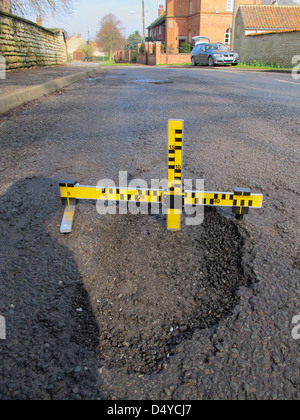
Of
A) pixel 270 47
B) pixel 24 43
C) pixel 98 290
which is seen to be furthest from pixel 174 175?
pixel 270 47

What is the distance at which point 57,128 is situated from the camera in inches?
208

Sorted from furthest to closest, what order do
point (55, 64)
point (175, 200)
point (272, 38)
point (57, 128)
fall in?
point (272, 38), point (55, 64), point (57, 128), point (175, 200)

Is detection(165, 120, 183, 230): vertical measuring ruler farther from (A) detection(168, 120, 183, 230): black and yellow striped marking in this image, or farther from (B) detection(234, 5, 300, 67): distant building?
(B) detection(234, 5, 300, 67): distant building

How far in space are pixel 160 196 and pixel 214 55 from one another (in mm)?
24539

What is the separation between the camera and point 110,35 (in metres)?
81.9

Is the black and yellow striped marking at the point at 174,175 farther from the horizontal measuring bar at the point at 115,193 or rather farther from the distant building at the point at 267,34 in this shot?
the distant building at the point at 267,34

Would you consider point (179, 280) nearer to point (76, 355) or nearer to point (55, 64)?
point (76, 355)

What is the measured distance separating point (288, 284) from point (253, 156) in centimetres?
244

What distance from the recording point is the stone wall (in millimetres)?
12158

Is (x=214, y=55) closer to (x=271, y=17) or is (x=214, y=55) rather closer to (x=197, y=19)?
(x=271, y=17)

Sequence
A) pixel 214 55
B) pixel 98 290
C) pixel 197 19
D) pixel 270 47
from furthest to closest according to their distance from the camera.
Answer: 1. pixel 197 19
2. pixel 270 47
3. pixel 214 55
4. pixel 98 290

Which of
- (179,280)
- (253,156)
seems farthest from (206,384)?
(253,156)

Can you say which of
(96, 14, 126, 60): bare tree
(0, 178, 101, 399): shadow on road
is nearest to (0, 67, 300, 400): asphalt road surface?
(0, 178, 101, 399): shadow on road

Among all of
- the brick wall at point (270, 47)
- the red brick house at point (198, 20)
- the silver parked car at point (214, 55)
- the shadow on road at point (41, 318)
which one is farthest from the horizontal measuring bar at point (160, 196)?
the red brick house at point (198, 20)
